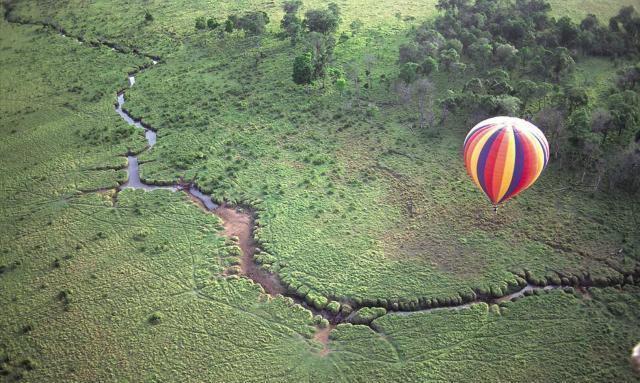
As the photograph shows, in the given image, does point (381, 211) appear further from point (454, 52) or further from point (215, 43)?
point (215, 43)

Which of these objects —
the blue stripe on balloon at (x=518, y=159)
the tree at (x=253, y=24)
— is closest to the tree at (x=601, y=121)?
the blue stripe on balloon at (x=518, y=159)

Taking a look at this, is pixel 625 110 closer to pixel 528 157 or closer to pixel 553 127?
pixel 553 127

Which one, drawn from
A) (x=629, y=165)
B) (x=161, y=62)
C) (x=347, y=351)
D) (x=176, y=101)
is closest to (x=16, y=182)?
(x=176, y=101)

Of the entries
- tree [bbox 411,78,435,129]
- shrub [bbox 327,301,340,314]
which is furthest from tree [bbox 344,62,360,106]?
shrub [bbox 327,301,340,314]

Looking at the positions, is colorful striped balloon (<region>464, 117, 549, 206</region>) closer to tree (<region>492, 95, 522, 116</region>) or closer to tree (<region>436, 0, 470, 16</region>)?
tree (<region>492, 95, 522, 116</region>)

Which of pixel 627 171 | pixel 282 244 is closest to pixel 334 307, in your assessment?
pixel 282 244

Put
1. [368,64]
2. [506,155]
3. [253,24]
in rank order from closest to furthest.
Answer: [506,155]
[368,64]
[253,24]
